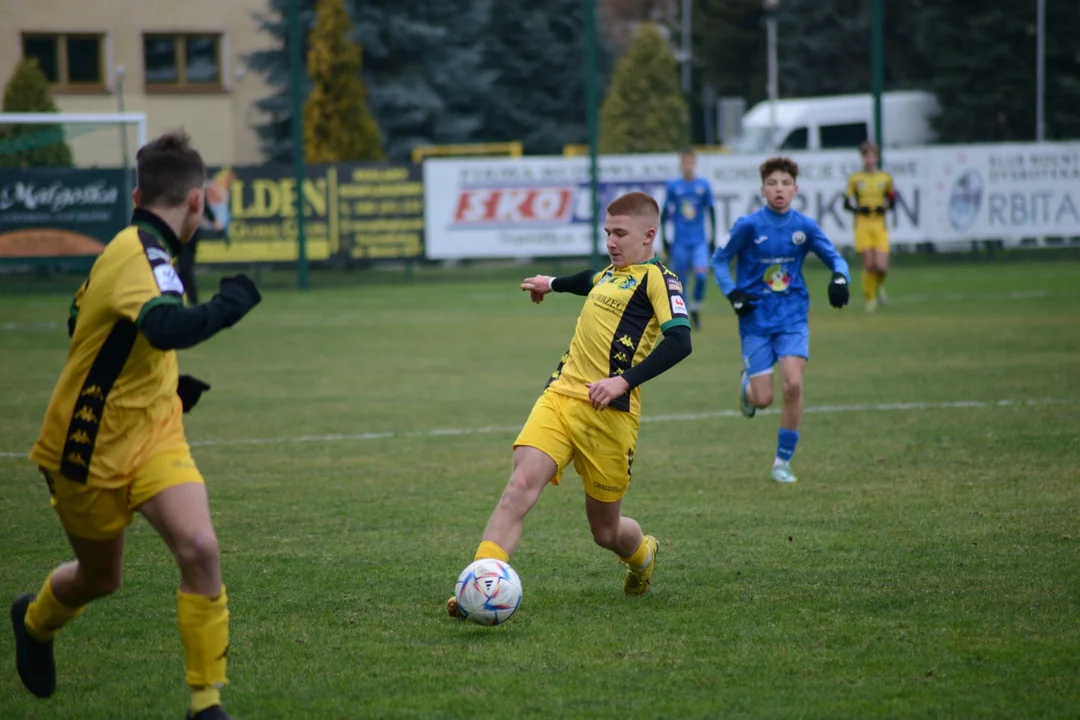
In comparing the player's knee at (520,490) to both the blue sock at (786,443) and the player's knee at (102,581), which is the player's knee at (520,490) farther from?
the blue sock at (786,443)

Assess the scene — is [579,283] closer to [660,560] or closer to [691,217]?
[660,560]

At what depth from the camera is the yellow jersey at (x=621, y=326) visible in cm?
595

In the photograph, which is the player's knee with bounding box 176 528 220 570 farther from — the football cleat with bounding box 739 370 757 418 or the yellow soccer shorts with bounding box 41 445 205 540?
the football cleat with bounding box 739 370 757 418

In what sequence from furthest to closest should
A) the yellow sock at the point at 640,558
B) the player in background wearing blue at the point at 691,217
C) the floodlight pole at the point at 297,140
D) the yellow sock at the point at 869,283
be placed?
the floodlight pole at the point at 297,140
the yellow sock at the point at 869,283
the player in background wearing blue at the point at 691,217
the yellow sock at the point at 640,558

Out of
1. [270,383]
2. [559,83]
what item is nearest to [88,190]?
[270,383]

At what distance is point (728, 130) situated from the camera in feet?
123

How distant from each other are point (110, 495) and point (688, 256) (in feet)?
52.5

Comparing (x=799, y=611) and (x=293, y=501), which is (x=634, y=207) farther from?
(x=293, y=501)

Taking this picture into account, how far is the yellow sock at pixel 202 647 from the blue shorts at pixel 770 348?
5.34m

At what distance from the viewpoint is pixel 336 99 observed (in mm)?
35781

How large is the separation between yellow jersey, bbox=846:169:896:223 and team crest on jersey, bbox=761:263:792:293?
1245cm

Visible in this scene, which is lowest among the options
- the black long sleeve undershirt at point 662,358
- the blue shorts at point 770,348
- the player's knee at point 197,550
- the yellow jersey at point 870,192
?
the player's knee at point 197,550

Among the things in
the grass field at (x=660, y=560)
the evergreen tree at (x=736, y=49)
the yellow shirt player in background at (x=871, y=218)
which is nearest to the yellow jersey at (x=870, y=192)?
the yellow shirt player in background at (x=871, y=218)

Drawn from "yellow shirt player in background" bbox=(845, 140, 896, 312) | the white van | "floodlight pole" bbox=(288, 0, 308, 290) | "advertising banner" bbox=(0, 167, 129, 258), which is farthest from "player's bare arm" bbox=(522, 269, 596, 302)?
the white van
